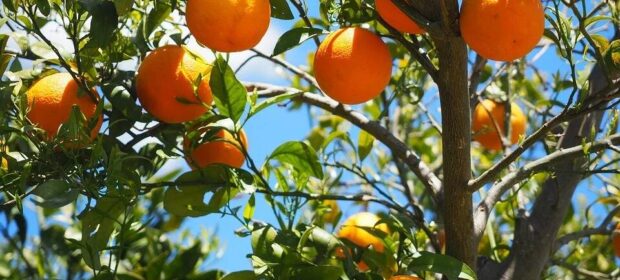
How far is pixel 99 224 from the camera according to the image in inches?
45.3

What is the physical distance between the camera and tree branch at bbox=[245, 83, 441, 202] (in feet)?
4.36

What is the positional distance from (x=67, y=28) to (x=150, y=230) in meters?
0.71

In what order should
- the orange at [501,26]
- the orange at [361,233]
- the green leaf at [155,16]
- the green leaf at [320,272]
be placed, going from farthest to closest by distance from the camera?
1. the orange at [361,233]
2. the green leaf at [155,16]
3. the green leaf at [320,272]
4. the orange at [501,26]

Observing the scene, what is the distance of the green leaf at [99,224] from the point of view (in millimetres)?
1112

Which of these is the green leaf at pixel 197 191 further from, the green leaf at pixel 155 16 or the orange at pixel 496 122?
the orange at pixel 496 122

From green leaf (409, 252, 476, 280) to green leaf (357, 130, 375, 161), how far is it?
411 millimetres

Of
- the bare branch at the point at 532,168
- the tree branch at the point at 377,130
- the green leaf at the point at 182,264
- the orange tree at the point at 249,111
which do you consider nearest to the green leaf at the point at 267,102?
the orange tree at the point at 249,111

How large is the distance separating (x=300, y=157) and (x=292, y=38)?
0.65 feet

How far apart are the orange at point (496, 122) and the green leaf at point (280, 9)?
0.67 m

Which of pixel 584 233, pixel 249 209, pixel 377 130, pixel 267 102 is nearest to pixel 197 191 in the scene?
pixel 249 209

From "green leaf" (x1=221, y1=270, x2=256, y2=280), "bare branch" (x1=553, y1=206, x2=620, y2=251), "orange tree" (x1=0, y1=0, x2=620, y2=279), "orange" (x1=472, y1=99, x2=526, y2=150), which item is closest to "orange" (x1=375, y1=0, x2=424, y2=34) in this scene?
"orange tree" (x1=0, y1=0, x2=620, y2=279)

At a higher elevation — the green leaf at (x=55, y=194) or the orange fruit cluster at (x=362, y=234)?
the orange fruit cluster at (x=362, y=234)

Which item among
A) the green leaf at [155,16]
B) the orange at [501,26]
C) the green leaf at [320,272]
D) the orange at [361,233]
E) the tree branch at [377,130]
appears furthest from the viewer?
the orange at [361,233]

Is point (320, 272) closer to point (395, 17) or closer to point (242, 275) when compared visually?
point (242, 275)
